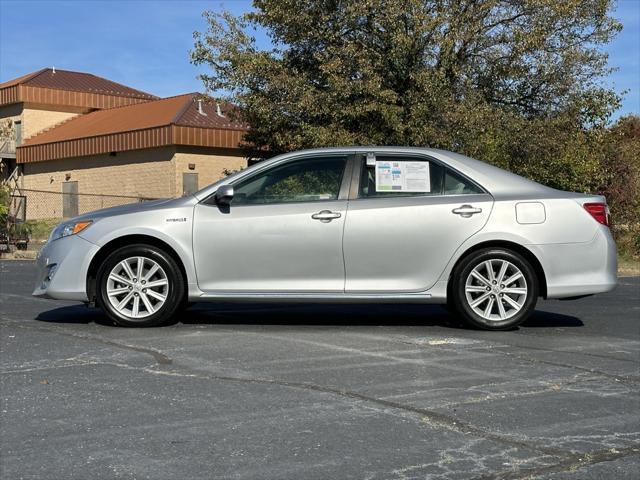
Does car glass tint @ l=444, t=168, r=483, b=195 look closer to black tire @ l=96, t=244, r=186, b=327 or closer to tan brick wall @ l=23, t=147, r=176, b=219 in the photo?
black tire @ l=96, t=244, r=186, b=327

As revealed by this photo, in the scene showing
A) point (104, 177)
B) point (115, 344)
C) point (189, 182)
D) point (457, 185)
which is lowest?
point (115, 344)

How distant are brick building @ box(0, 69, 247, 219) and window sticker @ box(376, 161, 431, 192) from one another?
2713cm

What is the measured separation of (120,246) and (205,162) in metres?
30.8

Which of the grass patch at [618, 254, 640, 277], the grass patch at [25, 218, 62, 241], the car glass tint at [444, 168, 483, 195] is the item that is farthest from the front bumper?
the grass patch at [25, 218, 62, 241]

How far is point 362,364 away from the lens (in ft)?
20.6

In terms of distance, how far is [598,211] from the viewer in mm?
8023

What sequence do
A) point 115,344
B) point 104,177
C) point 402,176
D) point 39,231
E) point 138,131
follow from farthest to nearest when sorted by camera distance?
1. point 104,177
2. point 138,131
3. point 39,231
4. point 402,176
5. point 115,344

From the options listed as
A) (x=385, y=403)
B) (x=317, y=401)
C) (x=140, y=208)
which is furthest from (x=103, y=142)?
(x=385, y=403)

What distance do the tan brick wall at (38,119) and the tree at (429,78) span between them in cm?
2535

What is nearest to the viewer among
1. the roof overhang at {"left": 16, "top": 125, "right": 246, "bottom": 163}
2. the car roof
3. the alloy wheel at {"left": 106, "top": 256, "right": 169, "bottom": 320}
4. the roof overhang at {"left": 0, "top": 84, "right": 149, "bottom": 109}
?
the alloy wheel at {"left": 106, "top": 256, "right": 169, "bottom": 320}

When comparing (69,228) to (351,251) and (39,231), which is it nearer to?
(351,251)

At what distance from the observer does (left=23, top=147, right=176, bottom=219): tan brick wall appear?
125ft

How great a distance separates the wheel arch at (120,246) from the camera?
8.01 meters

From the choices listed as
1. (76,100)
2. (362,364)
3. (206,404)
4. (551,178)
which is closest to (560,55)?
(551,178)
